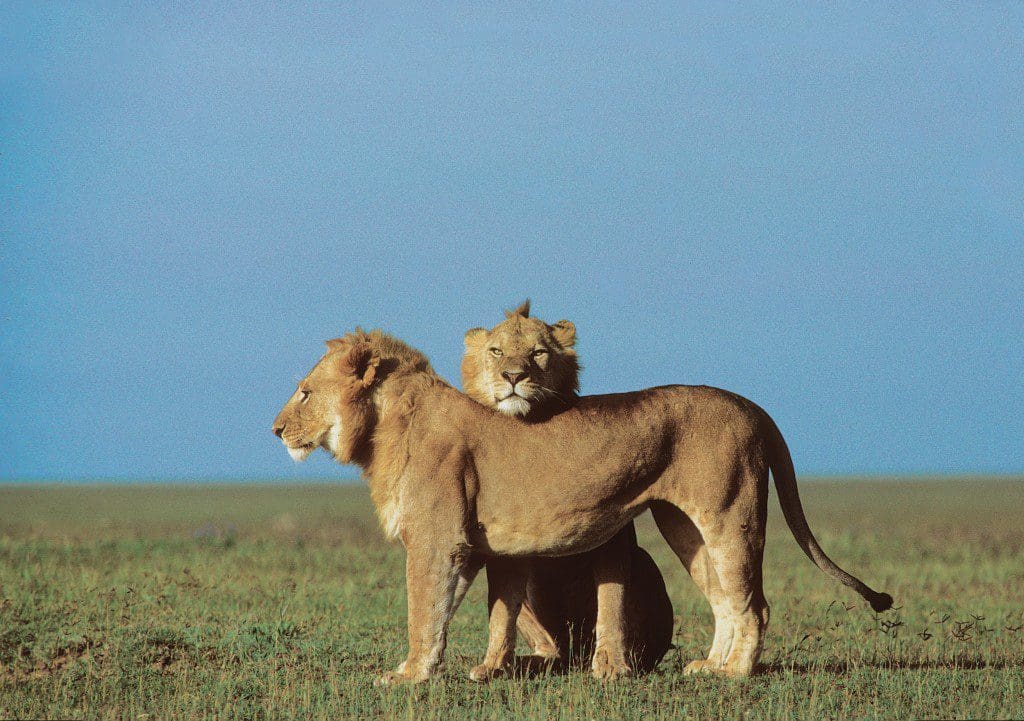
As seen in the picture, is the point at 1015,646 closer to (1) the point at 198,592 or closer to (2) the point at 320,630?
(2) the point at 320,630

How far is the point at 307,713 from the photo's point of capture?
31.7ft

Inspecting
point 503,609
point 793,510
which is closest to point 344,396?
point 503,609

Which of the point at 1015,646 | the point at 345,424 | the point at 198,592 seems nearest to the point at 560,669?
the point at 345,424

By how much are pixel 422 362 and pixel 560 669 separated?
2.88m

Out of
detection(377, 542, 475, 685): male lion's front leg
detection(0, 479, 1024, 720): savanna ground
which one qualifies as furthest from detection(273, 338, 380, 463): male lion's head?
detection(0, 479, 1024, 720): savanna ground

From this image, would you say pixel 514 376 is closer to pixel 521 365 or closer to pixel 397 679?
pixel 521 365

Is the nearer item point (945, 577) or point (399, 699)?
point (399, 699)

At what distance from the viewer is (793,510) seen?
11.1 m

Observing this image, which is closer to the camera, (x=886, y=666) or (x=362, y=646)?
(x=886, y=666)

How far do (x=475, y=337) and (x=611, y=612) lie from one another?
8.12 ft

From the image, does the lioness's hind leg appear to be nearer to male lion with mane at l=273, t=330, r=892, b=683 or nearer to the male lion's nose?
male lion with mane at l=273, t=330, r=892, b=683

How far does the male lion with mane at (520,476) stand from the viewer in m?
9.92

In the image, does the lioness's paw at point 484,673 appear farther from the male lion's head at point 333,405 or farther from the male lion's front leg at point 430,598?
the male lion's head at point 333,405

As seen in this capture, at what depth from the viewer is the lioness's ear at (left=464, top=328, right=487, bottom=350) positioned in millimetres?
9992
